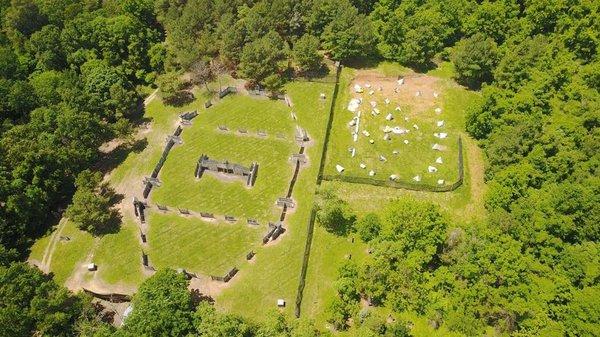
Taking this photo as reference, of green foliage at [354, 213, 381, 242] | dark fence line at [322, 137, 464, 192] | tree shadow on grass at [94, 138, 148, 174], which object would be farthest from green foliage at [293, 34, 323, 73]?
green foliage at [354, 213, 381, 242]

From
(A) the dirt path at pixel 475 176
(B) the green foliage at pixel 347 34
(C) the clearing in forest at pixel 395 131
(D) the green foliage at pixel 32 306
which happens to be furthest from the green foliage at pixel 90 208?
(A) the dirt path at pixel 475 176

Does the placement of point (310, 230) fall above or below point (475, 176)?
below

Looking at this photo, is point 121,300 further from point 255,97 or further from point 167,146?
point 255,97

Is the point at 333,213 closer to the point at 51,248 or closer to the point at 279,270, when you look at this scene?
the point at 279,270

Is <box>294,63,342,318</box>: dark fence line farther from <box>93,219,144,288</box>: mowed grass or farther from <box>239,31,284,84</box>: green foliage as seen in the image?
<box>93,219,144,288</box>: mowed grass

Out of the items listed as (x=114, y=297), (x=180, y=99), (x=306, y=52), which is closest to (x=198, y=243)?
(x=114, y=297)

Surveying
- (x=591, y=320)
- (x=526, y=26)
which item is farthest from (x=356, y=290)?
(x=526, y=26)
